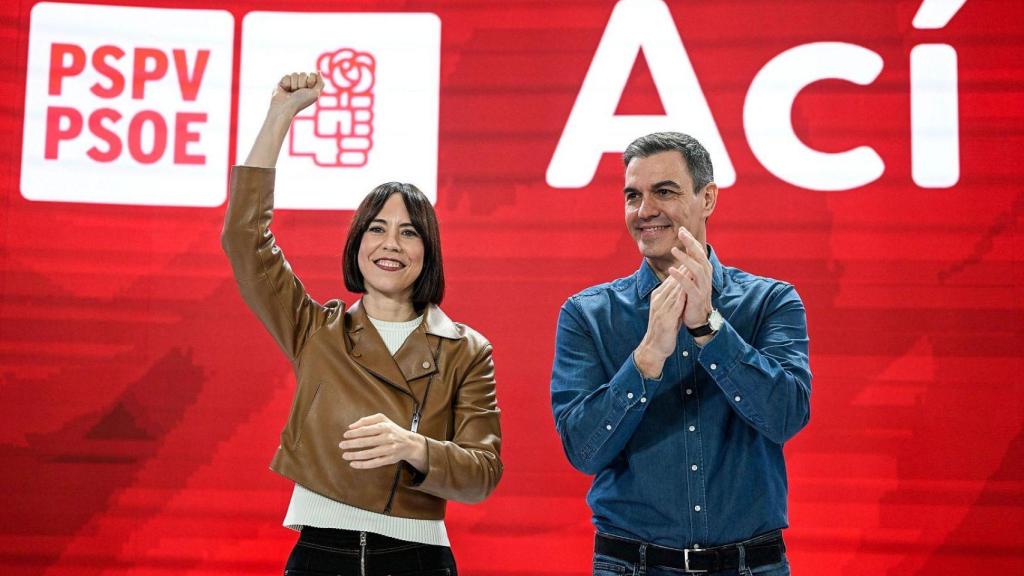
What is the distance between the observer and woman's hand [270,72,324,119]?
7.03ft

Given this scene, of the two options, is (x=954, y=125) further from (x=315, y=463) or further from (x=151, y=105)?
(x=151, y=105)

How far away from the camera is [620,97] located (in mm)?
3219

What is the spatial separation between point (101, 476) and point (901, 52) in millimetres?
2924

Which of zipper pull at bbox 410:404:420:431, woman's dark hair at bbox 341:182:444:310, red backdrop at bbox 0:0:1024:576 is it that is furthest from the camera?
red backdrop at bbox 0:0:1024:576

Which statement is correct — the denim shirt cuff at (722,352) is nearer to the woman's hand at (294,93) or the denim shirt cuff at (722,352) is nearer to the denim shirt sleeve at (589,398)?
the denim shirt sleeve at (589,398)

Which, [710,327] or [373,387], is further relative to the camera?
[373,387]

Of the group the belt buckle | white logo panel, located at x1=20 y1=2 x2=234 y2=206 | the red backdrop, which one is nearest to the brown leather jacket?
the belt buckle

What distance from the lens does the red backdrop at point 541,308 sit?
9.99ft

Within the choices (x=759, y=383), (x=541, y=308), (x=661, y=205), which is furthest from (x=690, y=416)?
(x=541, y=308)

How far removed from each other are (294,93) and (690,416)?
110 cm

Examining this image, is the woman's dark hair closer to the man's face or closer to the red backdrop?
the man's face

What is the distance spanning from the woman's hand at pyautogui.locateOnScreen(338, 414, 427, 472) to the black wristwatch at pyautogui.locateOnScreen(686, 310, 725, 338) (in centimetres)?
57

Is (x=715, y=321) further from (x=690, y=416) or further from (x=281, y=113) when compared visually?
(x=281, y=113)

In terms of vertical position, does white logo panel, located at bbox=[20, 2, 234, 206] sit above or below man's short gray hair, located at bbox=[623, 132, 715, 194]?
above
